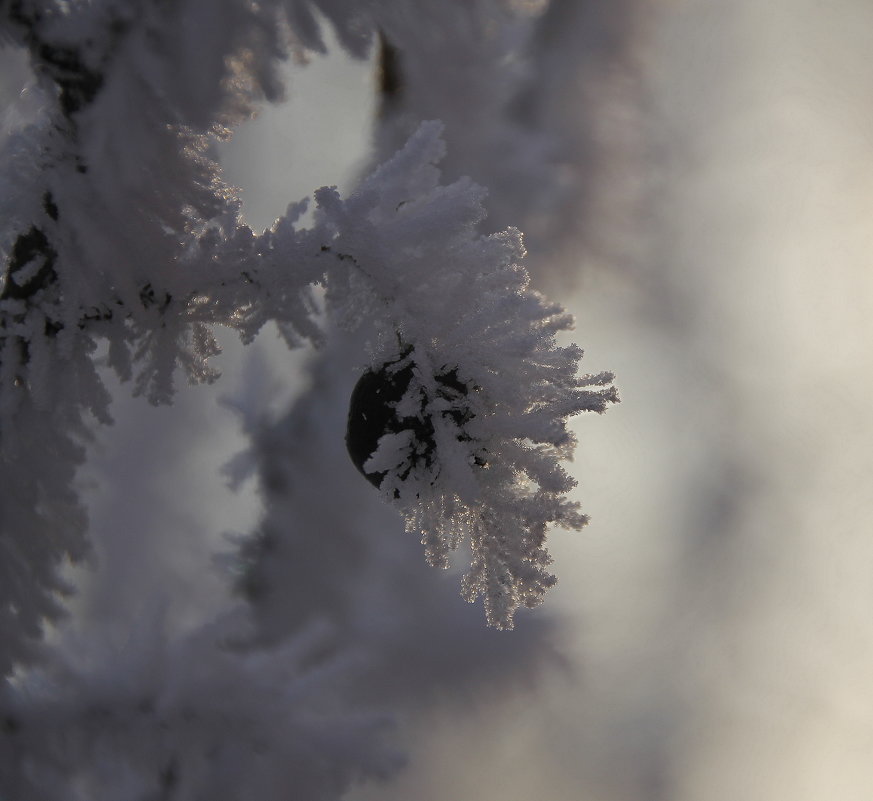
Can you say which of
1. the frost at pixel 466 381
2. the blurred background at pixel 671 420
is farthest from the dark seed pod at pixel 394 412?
the blurred background at pixel 671 420

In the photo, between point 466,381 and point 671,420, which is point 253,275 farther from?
point 671,420

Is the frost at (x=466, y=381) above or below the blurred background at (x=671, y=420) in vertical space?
below

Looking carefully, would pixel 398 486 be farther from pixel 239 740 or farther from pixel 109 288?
pixel 239 740

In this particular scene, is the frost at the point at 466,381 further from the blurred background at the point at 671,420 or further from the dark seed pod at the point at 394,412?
the blurred background at the point at 671,420

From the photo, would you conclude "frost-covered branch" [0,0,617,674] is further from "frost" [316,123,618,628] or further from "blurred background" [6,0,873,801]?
"blurred background" [6,0,873,801]

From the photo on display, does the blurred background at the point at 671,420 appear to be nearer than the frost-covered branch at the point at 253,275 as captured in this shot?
No

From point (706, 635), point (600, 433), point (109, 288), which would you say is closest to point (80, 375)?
→ point (109, 288)

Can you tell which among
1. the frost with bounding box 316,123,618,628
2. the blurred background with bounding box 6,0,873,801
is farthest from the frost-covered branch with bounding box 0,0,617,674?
the blurred background with bounding box 6,0,873,801

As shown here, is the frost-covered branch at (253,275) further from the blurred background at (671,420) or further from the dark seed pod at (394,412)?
the blurred background at (671,420)
